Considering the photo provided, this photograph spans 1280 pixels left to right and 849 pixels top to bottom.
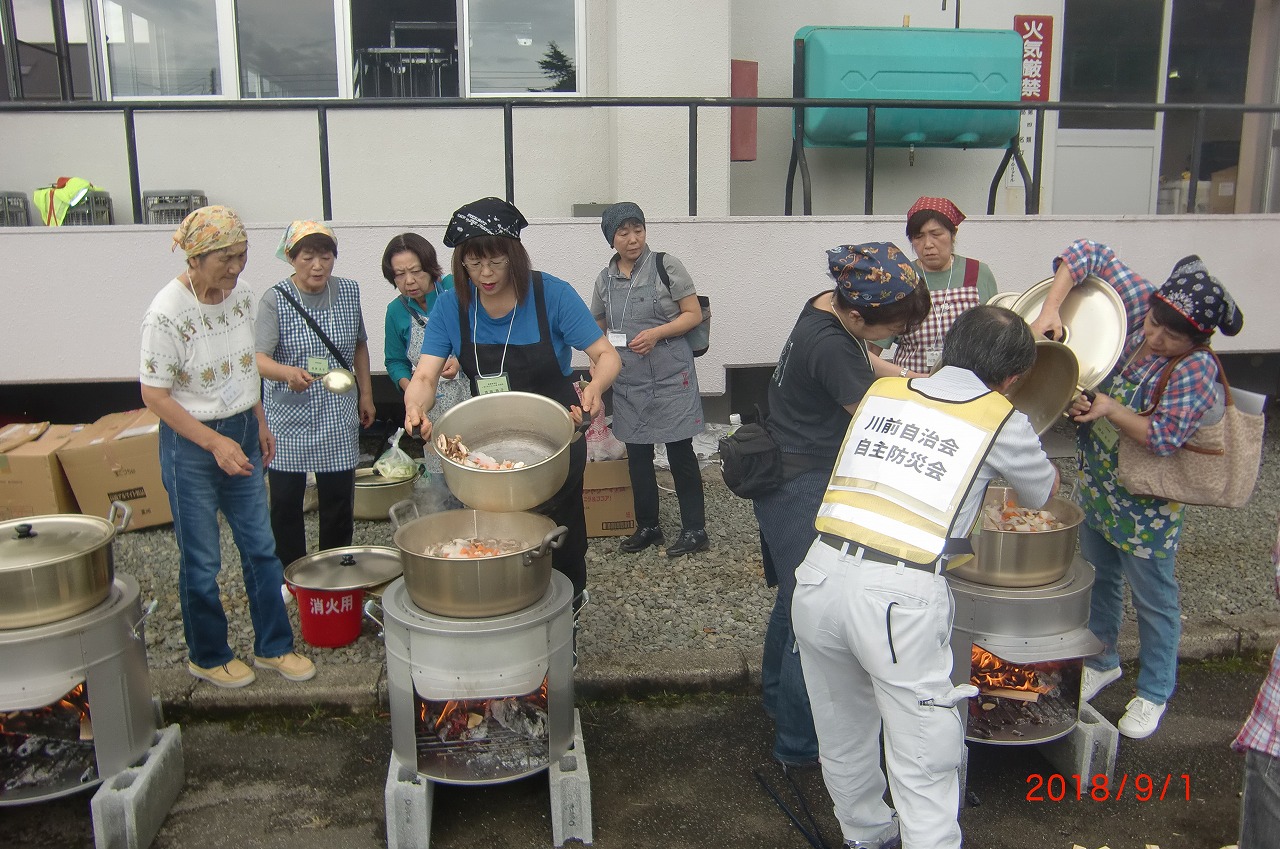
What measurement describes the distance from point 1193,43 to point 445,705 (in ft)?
31.8

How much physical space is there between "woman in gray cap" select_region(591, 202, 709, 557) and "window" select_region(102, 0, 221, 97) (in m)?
4.39

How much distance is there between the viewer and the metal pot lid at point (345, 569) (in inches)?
159

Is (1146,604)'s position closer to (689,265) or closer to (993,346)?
(993,346)

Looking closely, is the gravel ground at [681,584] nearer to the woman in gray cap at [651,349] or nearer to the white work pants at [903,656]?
the woman in gray cap at [651,349]

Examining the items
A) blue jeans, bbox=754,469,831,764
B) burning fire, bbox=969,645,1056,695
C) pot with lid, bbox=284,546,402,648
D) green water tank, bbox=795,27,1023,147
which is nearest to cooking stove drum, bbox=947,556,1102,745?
burning fire, bbox=969,645,1056,695

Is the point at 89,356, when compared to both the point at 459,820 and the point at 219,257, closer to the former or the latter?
the point at 219,257

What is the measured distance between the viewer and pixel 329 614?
4.06 metres

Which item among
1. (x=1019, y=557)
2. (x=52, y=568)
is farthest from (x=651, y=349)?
(x=52, y=568)

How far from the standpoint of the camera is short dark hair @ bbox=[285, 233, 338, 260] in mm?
4082

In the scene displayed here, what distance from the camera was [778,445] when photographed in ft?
10.1

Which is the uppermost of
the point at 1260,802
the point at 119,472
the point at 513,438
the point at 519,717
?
the point at 513,438

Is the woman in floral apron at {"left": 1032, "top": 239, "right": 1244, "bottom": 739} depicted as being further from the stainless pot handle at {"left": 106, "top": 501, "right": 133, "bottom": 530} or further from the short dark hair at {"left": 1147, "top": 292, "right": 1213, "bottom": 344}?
the stainless pot handle at {"left": 106, "top": 501, "right": 133, "bottom": 530}

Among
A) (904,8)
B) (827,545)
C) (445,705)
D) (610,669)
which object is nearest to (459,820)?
(445,705)

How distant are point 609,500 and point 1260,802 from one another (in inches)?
Answer: 148
